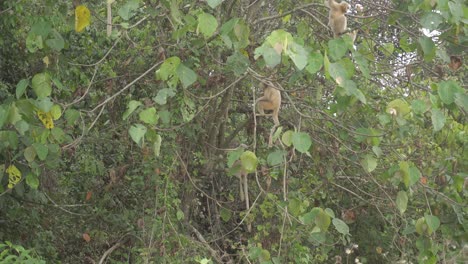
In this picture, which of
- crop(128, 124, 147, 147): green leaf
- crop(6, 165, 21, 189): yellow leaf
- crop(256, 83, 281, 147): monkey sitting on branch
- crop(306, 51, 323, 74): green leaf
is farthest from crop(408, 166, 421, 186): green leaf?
crop(6, 165, 21, 189): yellow leaf

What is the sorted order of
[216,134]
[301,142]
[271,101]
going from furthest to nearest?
[216,134] < [271,101] < [301,142]

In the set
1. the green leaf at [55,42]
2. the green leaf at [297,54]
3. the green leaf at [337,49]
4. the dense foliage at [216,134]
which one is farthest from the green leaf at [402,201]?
the green leaf at [55,42]

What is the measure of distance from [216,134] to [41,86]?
1727mm

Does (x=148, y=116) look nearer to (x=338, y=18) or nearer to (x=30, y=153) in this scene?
(x=30, y=153)

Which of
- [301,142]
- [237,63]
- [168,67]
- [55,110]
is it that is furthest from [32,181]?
[301,142]

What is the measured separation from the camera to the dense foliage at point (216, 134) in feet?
10.1

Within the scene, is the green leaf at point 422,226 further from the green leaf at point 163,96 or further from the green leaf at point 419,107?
the green leaf at point 163,96

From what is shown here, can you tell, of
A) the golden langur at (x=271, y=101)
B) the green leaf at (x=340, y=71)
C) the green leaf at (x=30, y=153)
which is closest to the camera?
the green leaf at (x=340, y=71)

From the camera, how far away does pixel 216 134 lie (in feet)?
15.0

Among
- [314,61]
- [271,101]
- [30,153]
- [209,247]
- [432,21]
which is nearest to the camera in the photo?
[314,61]

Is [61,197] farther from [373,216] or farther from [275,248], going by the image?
[373,216]

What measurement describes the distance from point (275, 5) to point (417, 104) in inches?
66.9

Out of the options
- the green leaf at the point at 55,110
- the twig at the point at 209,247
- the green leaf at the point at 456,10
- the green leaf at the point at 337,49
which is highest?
the green leaf at the point at 456,10

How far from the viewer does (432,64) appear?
404 cm
